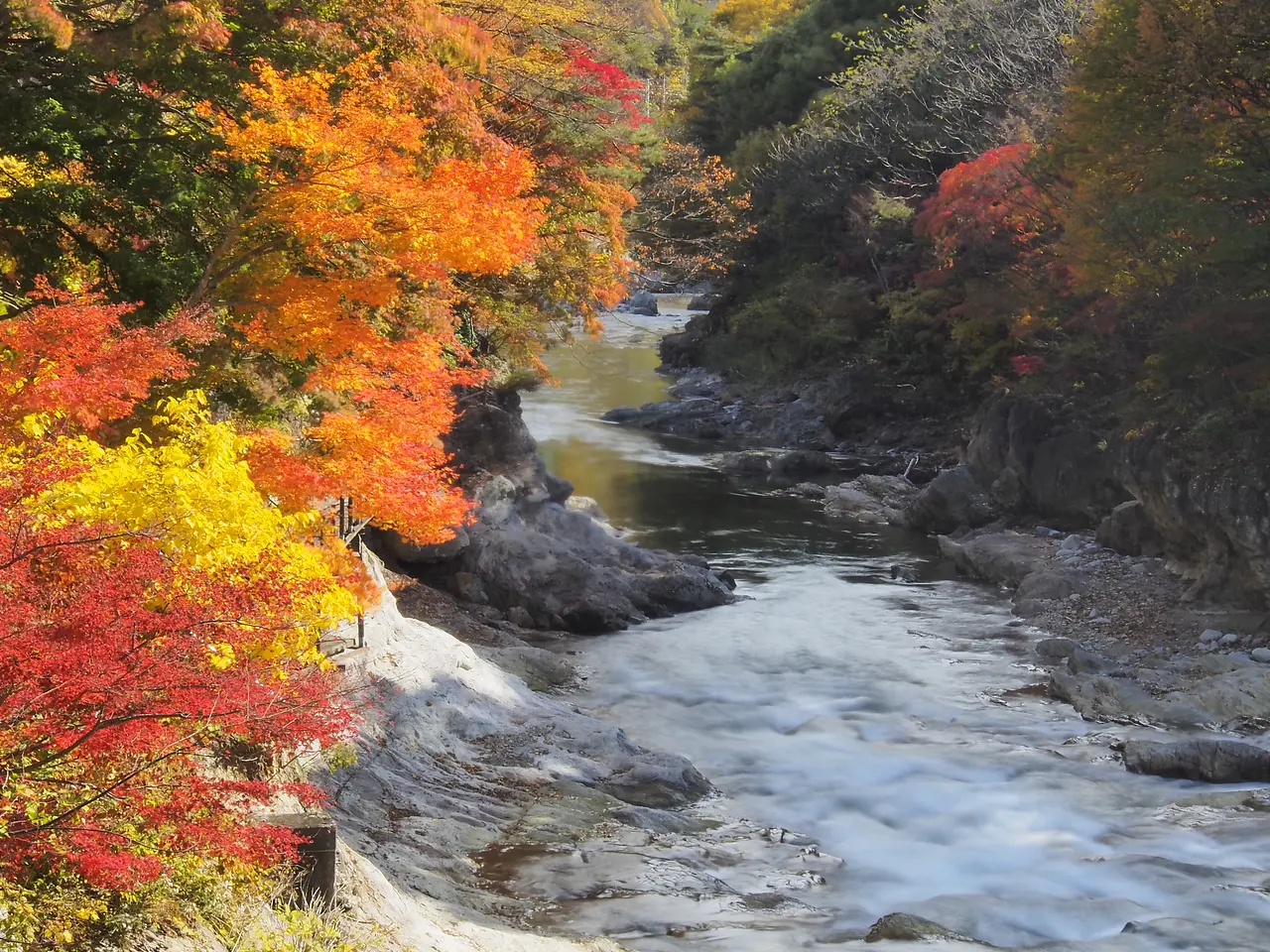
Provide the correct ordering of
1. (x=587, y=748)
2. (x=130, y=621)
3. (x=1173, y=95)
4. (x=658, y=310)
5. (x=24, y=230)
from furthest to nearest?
(x=658, y=310), (x=1173, y=95), (x=587, y=748), (x=24, y=230), (x=130, y=621)

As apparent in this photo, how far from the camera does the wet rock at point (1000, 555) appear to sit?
26.7m

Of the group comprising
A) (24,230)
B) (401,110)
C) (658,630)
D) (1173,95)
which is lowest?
(658,630)

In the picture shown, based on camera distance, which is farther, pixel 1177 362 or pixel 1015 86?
pixel 1015 86

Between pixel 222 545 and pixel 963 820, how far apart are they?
988 cm

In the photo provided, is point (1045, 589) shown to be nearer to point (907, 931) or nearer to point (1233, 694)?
point (1233, 694)

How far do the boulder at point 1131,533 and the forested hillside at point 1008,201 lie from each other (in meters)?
2.18

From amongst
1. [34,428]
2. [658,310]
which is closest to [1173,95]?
[34,428]

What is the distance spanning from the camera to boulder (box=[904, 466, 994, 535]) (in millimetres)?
31422

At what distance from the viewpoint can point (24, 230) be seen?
1427 centimetres

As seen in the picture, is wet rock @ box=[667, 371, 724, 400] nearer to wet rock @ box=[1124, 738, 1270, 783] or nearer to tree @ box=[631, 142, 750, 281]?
tree @ box=[631, 142, 750, 281]

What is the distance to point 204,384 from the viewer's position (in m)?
13.5

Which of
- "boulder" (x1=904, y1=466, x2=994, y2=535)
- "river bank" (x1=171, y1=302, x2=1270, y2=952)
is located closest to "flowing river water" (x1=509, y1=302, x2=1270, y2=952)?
"river bank" (x1=171, y1=302, x2=1270, y2=952)

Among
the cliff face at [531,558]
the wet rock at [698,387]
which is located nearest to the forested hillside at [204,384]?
the cliff face at [531,558]

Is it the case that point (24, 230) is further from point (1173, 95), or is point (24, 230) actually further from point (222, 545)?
point (1173, 95)
